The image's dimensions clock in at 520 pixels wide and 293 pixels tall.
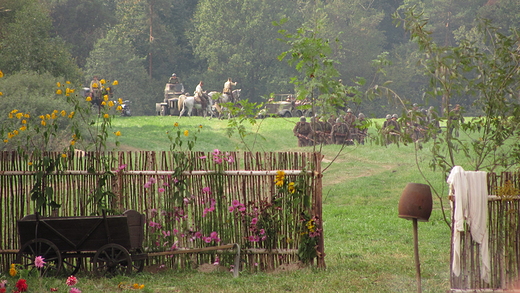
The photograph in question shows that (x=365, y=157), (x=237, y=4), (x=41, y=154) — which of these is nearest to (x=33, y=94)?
(x=365, y=157)

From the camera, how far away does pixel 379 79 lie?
4719 cm

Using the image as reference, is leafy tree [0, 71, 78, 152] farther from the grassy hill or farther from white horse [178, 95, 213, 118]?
white horse [178, 95, 213, 118]

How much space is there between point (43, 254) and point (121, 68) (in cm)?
3844

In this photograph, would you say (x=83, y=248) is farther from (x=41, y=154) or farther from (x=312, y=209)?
(x=312, y=209)

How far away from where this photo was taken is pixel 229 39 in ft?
160

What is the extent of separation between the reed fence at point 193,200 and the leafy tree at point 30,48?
1866cm

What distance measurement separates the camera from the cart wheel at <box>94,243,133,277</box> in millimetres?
5953

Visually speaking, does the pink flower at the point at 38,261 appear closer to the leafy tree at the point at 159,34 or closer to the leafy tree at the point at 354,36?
the leafy tree at the point at 159,34

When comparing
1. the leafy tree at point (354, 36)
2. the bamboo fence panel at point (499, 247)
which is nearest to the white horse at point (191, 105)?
the leafy tree at point (354, 36)

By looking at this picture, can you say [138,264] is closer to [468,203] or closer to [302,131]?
[468,203]

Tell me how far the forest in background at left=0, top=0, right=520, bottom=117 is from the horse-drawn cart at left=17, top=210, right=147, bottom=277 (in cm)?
3695

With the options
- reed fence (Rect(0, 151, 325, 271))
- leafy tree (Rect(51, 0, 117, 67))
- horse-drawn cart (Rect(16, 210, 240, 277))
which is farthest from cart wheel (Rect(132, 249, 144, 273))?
leafy tree (Rect(51, 0, 117, 67))

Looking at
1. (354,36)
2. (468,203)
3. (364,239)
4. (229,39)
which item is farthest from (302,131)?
(354,36)

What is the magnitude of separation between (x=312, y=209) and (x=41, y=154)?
312cm
